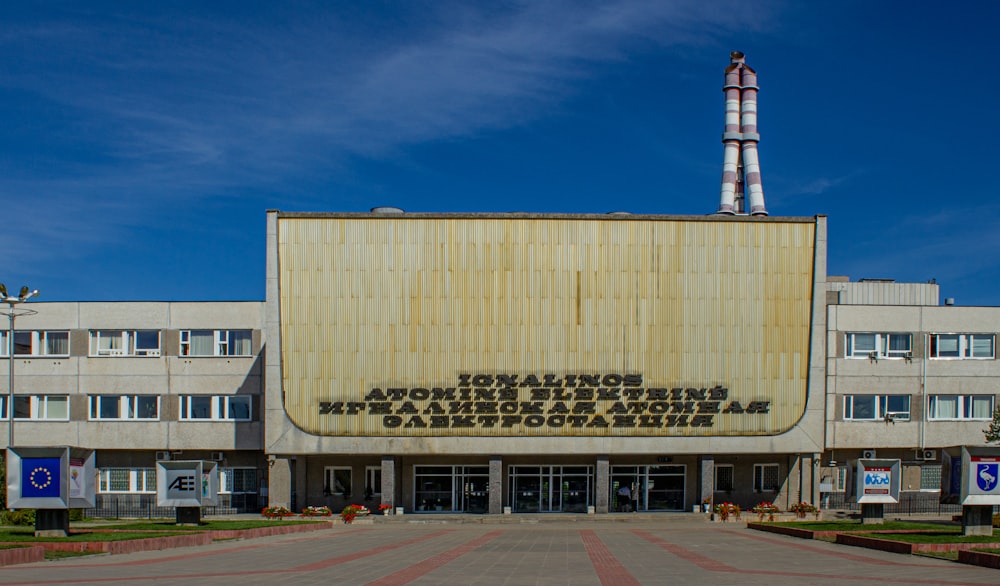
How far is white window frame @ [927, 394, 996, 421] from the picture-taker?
57.3m

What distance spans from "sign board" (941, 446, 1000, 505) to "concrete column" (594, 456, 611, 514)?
2170cm

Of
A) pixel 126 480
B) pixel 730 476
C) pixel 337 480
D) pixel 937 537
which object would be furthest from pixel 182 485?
pixel 730 476

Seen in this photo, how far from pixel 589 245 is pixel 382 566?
101 feet

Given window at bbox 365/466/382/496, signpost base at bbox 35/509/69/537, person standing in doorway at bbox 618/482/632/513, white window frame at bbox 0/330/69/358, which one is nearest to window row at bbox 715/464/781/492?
person standing in doorway at bbox 618/482/632/513

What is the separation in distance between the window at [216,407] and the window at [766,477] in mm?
28335

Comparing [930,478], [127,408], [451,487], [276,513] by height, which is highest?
[127,408]

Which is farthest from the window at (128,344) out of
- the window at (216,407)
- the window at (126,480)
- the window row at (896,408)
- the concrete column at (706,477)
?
the window row at (896,408)

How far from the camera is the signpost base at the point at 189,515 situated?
125ft

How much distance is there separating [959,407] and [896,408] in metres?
3.63

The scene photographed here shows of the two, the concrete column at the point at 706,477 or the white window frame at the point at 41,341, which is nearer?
the concrete column at the point at 706,477

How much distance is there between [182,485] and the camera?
124ft

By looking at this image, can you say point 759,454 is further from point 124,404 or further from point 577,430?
point 124,404

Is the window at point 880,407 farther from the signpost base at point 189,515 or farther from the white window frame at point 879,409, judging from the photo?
the signpost base at point 189,515

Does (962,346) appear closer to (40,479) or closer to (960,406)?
(960,406)
